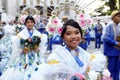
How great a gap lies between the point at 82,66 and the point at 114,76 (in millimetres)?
3417

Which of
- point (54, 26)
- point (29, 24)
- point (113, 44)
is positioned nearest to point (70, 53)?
point (113, 44)

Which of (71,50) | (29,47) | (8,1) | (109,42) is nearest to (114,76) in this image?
(109,42)

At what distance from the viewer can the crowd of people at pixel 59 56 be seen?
10.5 feet

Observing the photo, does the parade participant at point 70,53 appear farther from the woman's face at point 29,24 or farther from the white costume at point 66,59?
the woman's face at point 29,24

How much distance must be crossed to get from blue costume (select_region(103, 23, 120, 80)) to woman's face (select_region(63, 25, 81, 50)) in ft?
10.0

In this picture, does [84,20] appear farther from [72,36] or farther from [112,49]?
[72,36]

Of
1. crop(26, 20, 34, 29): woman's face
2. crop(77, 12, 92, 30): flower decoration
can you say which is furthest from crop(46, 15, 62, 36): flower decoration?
crop(26, 20, 34, 29): woman's face

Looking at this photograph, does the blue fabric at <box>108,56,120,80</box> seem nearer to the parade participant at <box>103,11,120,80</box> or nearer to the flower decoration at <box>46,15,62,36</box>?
the parade participant at <box>103,11,120,80</box>

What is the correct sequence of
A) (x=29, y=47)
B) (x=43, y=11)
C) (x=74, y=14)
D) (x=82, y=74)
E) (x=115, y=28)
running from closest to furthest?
(x=82, y=74)
(x=115, y=28)
(x=29, y=47)
(x=74, y=14)
(x=43, y=11)

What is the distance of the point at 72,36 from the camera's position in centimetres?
339

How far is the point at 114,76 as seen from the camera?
6.72 metres

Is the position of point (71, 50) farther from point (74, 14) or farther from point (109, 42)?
point (74, 14)

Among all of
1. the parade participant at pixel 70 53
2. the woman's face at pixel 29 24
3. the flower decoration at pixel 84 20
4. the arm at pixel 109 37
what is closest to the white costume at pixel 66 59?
the parade participant at pixel 70 53

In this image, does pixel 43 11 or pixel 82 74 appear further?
pixel 43 11
